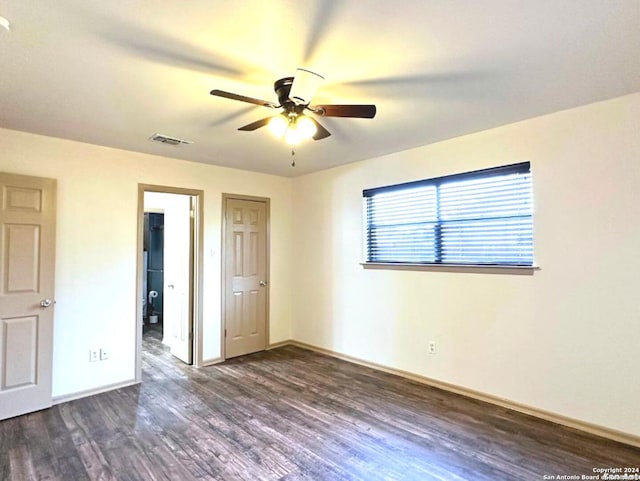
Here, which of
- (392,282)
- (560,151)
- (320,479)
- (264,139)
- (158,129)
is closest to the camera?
(320,479)

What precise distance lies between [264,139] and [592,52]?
2554mm

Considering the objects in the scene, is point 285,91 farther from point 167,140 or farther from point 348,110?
point 167,140

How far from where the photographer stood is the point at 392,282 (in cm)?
404

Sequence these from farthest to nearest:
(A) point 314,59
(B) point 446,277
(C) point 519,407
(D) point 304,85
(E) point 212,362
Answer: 1. (E) point 212,362
2. (B) point 446,277
3. (C) point 519,407
4. (A) point 314,59
5. (D) point 304,85

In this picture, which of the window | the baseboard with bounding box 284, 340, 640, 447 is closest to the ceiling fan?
the window

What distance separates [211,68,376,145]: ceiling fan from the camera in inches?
75.9

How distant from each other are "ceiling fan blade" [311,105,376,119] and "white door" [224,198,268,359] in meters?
2.77

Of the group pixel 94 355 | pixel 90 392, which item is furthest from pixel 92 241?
pixel 90 392

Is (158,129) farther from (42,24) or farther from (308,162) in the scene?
Result: (308,162)

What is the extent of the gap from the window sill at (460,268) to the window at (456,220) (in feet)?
0.15

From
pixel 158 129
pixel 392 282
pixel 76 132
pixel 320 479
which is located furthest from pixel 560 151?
pixel 76 132

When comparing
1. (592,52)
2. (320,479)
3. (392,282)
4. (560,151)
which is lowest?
(320,479)

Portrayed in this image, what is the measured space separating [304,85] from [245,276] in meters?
3.35

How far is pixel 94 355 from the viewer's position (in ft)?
11.6
